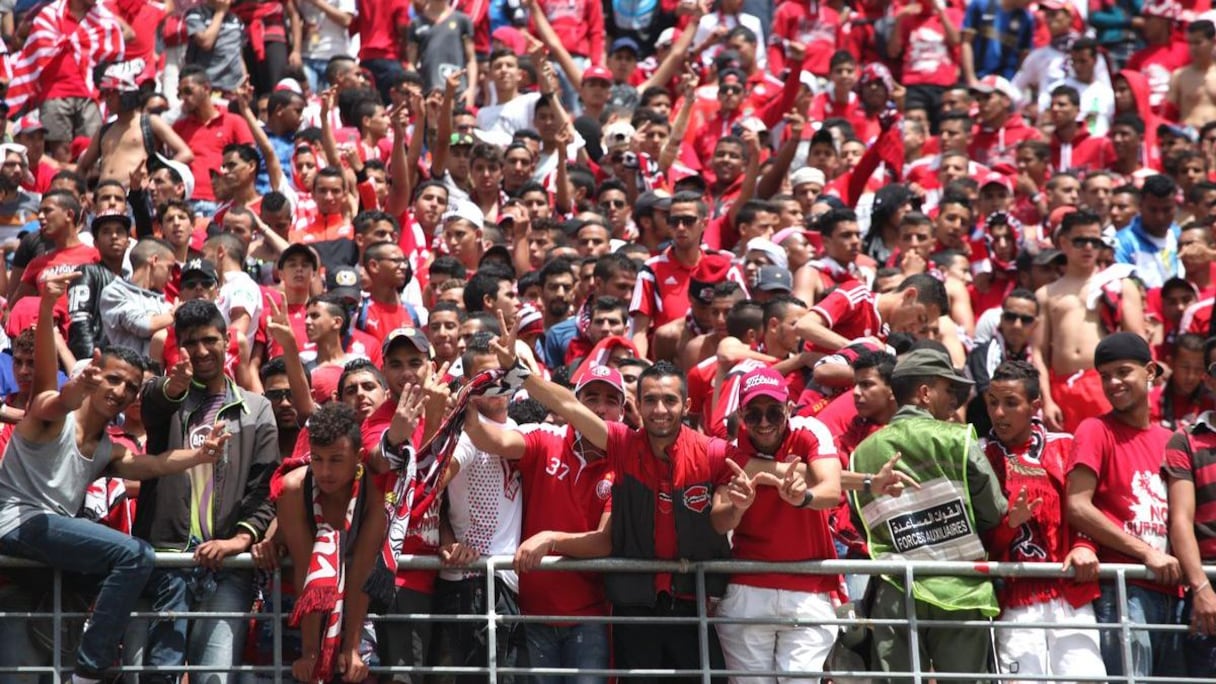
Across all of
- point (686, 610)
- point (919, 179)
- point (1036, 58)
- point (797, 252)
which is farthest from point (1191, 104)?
point (686, 610)

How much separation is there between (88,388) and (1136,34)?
14.0 meters

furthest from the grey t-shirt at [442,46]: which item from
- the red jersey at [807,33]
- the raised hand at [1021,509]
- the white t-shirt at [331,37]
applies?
the raised hand at [1021,509]

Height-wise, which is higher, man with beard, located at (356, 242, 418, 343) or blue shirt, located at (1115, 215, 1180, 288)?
blue shirt, located at (1115, 215, 1180, 288)

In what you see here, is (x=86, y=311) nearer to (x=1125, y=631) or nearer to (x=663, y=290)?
(x=663, y=290)

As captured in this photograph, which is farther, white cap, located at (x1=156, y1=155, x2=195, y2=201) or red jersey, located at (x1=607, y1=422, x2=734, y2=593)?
white cap, located at (x1=156, y1=155, x2=195, y2=201)

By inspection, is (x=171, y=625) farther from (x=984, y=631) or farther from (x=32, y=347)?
(x=984, y=631)

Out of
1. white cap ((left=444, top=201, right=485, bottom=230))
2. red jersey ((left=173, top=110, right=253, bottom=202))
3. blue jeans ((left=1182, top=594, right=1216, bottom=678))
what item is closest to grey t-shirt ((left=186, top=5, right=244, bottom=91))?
red jersey ((left=173, top=110, right=253, bottom=202))

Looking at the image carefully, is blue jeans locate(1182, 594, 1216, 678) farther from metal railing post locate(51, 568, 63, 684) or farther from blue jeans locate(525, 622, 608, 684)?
metal railing post locate(51, 568, 63, 684)

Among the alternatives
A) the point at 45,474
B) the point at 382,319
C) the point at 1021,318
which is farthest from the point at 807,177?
the point at 45,474

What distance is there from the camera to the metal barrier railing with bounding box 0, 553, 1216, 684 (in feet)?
26.9

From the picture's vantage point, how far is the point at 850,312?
10.6m

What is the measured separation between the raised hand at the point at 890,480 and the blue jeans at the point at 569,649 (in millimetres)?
1366

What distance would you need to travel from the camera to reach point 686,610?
8.48 metres

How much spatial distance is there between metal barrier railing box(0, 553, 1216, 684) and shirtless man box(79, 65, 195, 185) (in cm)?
697
